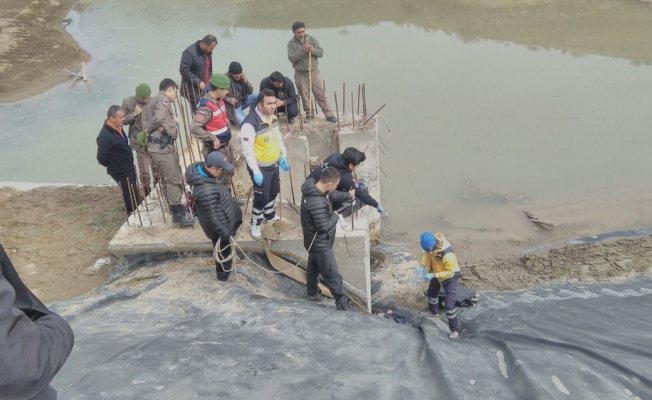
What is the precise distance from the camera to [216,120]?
17.0 ft

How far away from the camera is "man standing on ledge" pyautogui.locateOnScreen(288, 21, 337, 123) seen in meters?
6.69

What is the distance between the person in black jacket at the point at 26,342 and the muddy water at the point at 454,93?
20.1ft

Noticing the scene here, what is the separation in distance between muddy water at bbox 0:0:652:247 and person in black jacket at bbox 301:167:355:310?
3.08 m

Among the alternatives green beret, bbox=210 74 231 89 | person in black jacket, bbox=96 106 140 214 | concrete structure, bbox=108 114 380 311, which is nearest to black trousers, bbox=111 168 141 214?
person in black jacket, bbox=96 106 140 214

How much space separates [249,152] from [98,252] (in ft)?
8.81

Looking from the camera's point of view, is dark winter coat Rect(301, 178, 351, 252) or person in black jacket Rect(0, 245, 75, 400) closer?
person in black jacket Rect(0, 245, 75, 400)

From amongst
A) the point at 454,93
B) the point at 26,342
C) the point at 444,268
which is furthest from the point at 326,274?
the point at 454,93

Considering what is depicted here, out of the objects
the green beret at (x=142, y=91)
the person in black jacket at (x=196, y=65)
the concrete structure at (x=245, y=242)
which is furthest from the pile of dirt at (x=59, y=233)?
the green beret at (x=142, y=91)

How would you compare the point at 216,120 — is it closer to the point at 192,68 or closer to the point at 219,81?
the point at 219,81

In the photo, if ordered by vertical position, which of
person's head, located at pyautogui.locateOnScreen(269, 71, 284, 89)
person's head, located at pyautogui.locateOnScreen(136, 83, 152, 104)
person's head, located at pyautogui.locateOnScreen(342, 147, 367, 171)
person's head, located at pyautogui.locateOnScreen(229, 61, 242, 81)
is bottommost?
person's head, located at pyautogui.locateOnScreen(342, 147, 367, 171)

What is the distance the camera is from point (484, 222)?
765 cm

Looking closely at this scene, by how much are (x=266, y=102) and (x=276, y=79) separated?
75.0 inches

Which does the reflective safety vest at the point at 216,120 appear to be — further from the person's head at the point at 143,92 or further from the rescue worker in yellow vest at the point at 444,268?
the rescue worker in yellow vest at the point at 444,268

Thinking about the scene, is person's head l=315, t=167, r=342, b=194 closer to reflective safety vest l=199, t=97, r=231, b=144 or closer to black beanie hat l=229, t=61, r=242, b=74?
reflective safety vest l=199, t=97, r=231, b=144
